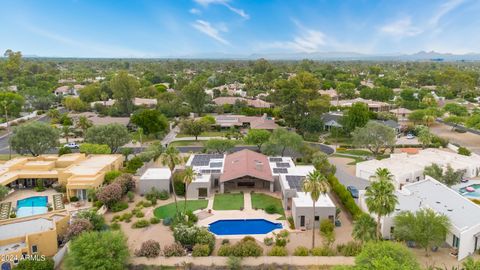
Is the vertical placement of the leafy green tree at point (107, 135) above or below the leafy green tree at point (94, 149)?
above

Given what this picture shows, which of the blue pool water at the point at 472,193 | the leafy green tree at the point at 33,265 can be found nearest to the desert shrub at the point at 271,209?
the leafy green tree at the point at 33,265

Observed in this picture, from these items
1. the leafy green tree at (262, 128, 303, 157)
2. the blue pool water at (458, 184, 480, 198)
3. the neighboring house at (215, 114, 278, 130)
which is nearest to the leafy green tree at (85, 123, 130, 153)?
the leafy green tree at (262, 128, 303, 157)

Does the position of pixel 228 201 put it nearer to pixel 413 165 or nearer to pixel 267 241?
pixel 267 241

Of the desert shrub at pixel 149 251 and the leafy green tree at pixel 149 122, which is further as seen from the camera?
the leafy green tree at pixel 149 122

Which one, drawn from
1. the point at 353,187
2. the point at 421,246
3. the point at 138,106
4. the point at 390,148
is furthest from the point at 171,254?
the point at 138,106

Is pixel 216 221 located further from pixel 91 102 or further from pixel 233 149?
pixel 91 102

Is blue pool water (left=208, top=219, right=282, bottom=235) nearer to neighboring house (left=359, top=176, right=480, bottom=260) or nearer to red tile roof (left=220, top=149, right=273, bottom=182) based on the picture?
red tile roof (left=220, top=149, right=273, bottom=182)

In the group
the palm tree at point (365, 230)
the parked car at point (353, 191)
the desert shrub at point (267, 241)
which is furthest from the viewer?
the parked car at point (353, 191)

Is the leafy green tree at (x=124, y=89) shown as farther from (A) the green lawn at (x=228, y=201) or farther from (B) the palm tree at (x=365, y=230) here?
(B) the palm tree at (x=365, y=230)
